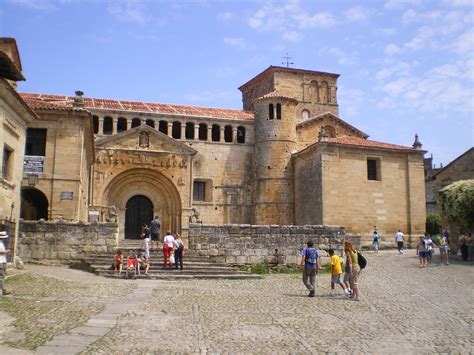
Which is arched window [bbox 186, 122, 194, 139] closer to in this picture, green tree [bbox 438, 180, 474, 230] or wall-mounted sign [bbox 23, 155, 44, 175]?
wall-mounted sign [bbox 23, 155, 44, 175]

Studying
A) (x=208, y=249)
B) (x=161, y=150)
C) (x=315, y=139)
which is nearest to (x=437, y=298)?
(x=208, y=249)

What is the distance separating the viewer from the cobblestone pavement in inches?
292

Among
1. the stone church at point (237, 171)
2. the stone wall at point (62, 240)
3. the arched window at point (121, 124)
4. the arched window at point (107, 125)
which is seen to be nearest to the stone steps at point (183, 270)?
the stone wall at point (62, 240)

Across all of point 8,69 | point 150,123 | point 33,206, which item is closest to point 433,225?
point 150,123

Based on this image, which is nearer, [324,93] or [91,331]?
[91,331]

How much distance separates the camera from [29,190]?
2234 centimetres

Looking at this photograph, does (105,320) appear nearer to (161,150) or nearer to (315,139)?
(161,150)

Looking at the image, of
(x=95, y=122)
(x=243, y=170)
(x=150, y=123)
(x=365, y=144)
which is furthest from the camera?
(x=243, y=170)

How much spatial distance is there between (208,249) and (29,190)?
9816 mm

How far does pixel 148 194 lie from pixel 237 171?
6.60m

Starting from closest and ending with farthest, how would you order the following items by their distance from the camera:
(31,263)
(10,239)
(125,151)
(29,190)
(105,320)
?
(105,320) < (10,239) < (31,263) < (29,190) < (125,151)

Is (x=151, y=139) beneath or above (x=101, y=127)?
beneath

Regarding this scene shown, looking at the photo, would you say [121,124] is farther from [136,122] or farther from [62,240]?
[62,240]

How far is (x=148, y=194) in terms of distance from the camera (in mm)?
30375
